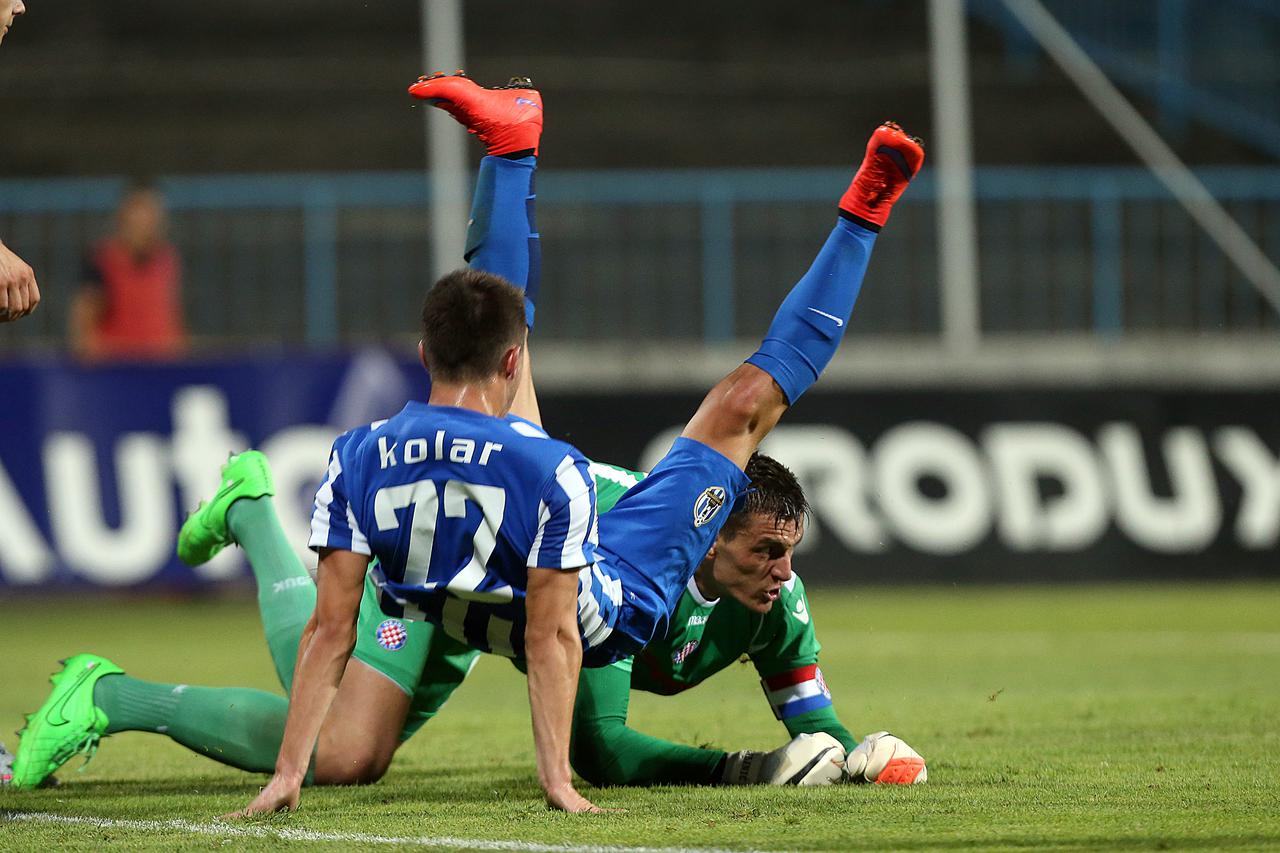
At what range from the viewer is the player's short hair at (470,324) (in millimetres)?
4195

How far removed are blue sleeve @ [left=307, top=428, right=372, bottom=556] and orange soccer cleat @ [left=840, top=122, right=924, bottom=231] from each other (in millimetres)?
1648

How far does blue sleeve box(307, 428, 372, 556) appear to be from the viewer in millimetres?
4211

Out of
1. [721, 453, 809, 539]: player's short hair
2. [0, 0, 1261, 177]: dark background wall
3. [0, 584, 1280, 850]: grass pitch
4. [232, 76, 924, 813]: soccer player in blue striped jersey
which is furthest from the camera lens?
[0, 0, 1261, 177]: dark background wall

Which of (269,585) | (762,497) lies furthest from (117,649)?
(762,497)

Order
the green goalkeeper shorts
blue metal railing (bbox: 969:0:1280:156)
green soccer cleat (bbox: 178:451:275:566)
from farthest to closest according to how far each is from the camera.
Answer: blue metal railing (bbox: 969:0:1280:156), green soccer cleat (bbox: 178:451:275:566), the green goalkeeper shorts

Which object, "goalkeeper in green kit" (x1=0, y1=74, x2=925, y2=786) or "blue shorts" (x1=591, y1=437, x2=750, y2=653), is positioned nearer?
"blue shorts" (x1=591, y1=437, x2=750, y2=653)

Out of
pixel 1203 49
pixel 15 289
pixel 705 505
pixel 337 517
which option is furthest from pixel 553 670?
pixel 1203 49

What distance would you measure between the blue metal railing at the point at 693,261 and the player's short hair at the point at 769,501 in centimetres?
940

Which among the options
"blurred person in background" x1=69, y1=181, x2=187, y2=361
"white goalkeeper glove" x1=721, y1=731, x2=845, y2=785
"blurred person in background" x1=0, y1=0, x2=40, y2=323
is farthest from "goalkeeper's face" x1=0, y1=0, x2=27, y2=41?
"blurred person in background" x1=69, y1=181, x2=187, y2=361

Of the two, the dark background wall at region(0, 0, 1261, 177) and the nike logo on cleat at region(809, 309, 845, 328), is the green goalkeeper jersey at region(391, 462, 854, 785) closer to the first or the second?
the nike logo on cleat at region(809, 309, 845, 328)

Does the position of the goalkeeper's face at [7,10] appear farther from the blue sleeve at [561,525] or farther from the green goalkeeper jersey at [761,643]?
the green goalkeeper jersey at [761,643]

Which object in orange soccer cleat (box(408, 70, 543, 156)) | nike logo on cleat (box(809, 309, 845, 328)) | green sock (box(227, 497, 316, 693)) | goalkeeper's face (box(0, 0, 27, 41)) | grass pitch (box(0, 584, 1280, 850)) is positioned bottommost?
grass pitch (box(0, 584, 1280, 850))

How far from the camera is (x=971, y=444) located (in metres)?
11.7

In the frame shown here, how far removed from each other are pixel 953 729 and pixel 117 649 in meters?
4.96
